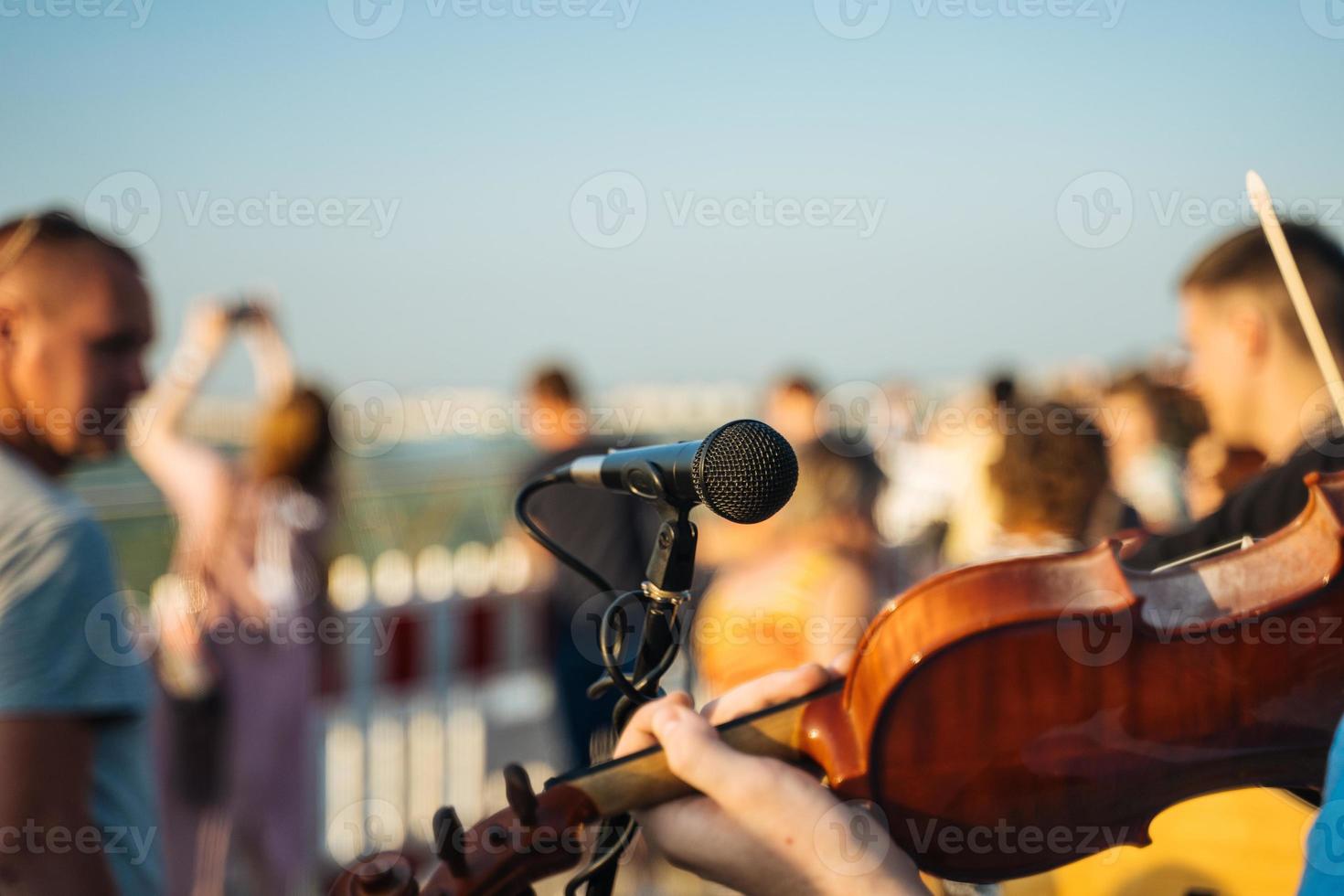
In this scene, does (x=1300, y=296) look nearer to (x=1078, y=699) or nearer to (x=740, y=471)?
(x=1078, y=699)

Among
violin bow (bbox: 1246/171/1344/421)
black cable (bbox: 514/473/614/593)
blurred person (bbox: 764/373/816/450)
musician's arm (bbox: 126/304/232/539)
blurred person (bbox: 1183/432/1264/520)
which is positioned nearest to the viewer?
black cable (bbox: 514/473/614/593)

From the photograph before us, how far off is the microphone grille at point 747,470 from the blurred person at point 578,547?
3.60 metres

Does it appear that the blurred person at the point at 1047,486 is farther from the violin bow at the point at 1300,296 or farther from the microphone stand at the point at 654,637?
the microphone stand at the point at 654,637

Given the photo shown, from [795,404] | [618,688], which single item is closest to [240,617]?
[618,688]

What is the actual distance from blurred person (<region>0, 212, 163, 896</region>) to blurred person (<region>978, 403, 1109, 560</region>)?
2.21 metres

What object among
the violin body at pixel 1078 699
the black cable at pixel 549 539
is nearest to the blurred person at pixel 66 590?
the black cable at pixel 549 539

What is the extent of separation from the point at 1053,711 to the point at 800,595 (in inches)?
82.7

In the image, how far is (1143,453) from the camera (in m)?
5.48

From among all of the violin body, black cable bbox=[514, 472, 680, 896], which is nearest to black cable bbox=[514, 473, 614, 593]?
black cable bbox=[514, 472, 680, 896]

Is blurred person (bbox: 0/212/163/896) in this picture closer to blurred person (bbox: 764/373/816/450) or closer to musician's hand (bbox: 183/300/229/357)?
musician's hand (bbox: 183/300/229/357)

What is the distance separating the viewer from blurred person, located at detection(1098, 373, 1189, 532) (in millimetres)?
5109

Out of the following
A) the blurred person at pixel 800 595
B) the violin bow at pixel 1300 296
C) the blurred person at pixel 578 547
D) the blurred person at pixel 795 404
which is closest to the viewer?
the violin bow at pixel 1300 296

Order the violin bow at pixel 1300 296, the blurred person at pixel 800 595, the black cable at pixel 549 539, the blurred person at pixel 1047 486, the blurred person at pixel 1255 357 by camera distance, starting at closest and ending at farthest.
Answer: the black cable at pixel 549 539, the violin bow at pixel 1300 296, the blurred person at pixel 1255 357, the blurred person at pixel 1047 486, the blurred person at pixel 800 595

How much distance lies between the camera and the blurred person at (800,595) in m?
3.38
